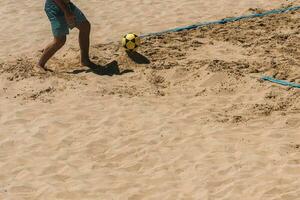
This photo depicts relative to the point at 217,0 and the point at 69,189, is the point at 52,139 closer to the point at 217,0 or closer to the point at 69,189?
the point at 69,189

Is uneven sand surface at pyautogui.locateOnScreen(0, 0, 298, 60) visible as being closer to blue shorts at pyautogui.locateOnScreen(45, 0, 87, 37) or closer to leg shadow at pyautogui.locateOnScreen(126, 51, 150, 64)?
leg shadow at pyautogui.locateOnScreen(126, 51, 150, 64)

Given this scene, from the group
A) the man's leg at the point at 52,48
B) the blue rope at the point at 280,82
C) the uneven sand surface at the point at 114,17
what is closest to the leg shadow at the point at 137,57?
the uneven sand surface at the point at 114,17

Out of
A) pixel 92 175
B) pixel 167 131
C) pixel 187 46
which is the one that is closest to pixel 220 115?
pixel 167 131

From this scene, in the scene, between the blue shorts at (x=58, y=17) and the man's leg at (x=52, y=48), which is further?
the man's leg at (x=52, y=48)

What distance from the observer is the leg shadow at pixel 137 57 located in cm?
813

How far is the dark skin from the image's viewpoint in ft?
24.7

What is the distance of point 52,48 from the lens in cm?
785

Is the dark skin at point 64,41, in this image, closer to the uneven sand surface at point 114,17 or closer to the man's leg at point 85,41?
the man's leg at point 85,41

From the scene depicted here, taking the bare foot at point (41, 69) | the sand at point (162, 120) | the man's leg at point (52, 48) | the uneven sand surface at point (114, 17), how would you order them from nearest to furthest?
the sand at point (162, 120)
the man's leg at point (52, 48)
the bare foot at point (41, 69)
the uneven sand surface at point (114, 17)

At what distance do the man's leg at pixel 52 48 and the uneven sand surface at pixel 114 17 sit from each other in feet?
3.57

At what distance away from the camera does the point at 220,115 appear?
21.1 feet

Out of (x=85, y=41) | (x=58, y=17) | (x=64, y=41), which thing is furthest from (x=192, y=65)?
(x=58, y=17)

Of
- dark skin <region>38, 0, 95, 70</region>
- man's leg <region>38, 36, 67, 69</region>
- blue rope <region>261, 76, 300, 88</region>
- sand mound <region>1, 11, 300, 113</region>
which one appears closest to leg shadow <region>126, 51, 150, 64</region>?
sand mound <region>1, 11, 300, 113</region>

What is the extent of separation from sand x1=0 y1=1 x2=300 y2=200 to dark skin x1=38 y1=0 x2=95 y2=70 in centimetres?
17
